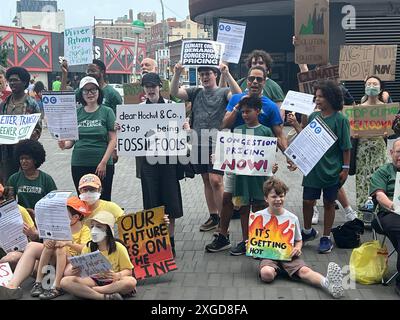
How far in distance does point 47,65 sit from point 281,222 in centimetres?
3945

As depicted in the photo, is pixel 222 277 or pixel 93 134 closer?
pixel 222 277

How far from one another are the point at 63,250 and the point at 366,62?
472 centimetres

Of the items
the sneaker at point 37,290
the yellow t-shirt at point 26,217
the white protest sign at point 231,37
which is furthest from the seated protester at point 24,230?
the white protest sign at point 231,37

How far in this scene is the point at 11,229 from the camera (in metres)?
5.38

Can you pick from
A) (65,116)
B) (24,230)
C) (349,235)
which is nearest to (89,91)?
(65,116)

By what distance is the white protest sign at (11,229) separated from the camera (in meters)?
5.33

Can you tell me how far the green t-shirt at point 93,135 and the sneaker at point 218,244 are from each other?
58.5 inches

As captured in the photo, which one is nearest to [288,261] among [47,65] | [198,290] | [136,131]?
[198,290]

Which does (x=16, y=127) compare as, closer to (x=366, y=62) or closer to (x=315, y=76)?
(x=315, y=76)

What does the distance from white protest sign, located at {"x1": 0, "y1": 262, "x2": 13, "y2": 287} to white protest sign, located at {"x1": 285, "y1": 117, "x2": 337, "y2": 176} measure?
2.89m

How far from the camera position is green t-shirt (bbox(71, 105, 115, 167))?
6379 mm

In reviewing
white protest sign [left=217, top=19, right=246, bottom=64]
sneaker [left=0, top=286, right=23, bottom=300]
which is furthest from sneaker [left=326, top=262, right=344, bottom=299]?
white protest sign [left=217, top=19, right=246, bottom=64]

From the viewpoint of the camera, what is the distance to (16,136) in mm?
6512

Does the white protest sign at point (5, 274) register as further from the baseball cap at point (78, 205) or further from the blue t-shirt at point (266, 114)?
the blue t-shirt at point (266, 114)
